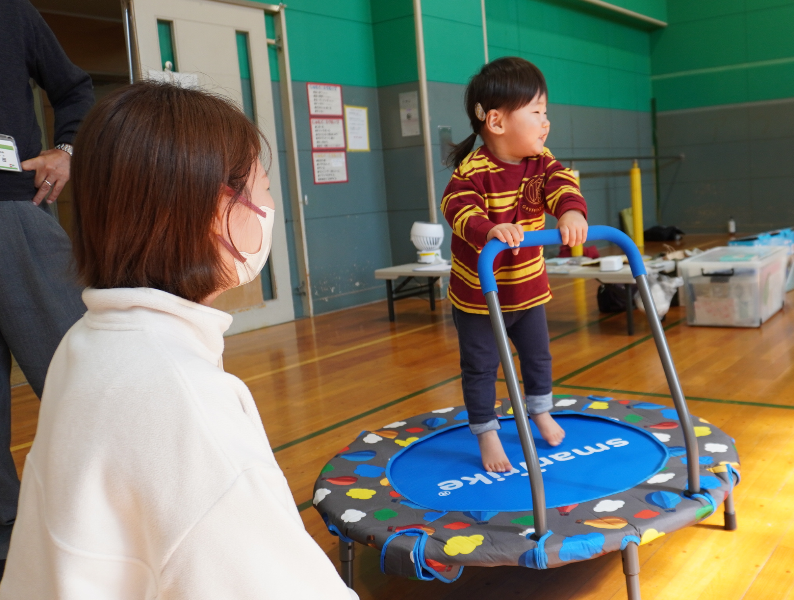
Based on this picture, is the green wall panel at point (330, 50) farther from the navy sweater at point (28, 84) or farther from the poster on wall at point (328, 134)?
the navy sweater at point (28, 84)

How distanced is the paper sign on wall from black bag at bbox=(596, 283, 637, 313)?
79.9 inches

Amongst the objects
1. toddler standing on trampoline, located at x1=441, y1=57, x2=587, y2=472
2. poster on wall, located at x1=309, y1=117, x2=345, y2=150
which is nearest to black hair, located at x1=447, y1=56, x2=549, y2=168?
toddler standing on trampoline, located at x1=441, y1=57, x2=587, y2=472

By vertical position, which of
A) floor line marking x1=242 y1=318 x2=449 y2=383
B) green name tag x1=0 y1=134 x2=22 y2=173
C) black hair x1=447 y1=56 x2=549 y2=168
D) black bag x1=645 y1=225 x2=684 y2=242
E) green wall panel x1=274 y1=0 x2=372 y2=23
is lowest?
floor line marking x1=242 y1=318 x2=449 y2=383

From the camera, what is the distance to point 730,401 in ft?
8.72

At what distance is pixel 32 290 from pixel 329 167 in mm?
4139

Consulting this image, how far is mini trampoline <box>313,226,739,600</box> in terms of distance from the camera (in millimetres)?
1338

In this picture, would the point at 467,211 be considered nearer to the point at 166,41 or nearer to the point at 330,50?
the point at 166,41

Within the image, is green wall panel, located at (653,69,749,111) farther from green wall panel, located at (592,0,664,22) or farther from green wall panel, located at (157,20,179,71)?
green wall panel, located at (157,20,179,71)

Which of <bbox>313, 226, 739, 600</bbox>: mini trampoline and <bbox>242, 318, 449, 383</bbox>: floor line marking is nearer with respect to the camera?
<bbox>313, 226, 739, 600</bbox>: mini trampoline

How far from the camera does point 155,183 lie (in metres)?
0.67

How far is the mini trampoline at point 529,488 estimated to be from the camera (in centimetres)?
134

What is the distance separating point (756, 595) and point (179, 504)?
1302mm

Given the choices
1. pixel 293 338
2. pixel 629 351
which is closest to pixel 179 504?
pixel 629 351

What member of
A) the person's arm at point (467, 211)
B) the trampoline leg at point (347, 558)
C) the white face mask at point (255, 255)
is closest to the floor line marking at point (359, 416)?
the trampoline leg at point (347, 558)
